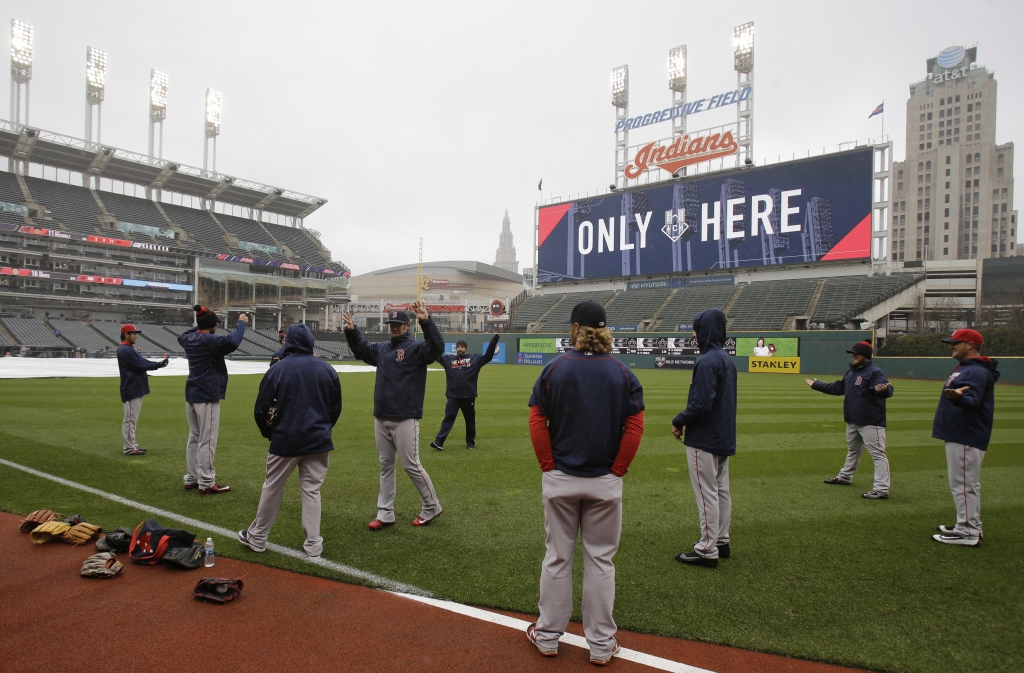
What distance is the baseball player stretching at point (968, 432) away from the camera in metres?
5.16

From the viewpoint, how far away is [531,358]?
46.8 m

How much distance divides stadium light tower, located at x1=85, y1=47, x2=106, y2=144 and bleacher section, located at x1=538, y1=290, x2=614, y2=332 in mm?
46631

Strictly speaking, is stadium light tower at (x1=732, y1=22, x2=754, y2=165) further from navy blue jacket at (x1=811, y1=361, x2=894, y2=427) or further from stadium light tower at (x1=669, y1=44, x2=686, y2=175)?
navy blue jacket at (x1=811, y1=361, x2=894, y2=427)

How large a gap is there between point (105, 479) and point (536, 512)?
5413 millimetres

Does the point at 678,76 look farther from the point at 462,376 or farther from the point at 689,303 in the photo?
the point at 462,376

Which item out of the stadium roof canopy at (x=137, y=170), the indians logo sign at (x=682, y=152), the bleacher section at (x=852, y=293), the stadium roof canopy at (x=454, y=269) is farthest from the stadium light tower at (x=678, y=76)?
the stadium roof canopy at (x=454, y=269)

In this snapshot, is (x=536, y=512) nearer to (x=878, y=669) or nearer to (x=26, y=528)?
(x=878, y=669)

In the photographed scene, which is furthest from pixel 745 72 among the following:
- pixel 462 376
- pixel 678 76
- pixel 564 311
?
pixel 462 376

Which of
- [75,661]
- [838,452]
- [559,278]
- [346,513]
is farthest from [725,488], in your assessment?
[559,278]

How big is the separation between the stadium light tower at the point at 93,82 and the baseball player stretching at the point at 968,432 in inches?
2661

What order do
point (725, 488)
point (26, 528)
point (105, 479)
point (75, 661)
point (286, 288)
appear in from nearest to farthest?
point (75, 661) < point (725, 488) < point (26, 528) < point (105, 479) < point (286, 288)

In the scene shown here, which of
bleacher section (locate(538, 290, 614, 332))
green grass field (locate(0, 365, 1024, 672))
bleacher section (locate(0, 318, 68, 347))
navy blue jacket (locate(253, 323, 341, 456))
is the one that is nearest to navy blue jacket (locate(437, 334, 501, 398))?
green grass field (locate(0, 365, 1024, 672))

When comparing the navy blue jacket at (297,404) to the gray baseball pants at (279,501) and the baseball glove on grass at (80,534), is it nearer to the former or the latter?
the gray baseball pants at (279,501)

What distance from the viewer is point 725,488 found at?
15.8 ft
